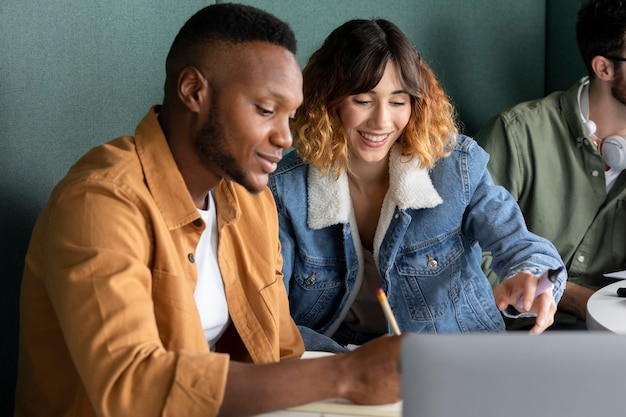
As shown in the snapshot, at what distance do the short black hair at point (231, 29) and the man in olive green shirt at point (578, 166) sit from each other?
1.48 metres

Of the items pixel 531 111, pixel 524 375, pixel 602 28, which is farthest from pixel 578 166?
pixel 524 375

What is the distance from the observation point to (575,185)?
2.88 metres

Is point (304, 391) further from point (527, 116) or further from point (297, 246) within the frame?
point (527, 116)

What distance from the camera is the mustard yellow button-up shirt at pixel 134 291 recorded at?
1.25 m

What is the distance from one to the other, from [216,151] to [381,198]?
819 millimetres

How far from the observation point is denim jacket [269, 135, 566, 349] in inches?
86.2

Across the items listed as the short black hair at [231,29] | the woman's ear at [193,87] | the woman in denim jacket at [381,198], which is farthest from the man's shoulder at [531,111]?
the woman's ear at [193,87]

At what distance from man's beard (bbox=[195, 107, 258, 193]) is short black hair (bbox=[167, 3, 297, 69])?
0.39ft

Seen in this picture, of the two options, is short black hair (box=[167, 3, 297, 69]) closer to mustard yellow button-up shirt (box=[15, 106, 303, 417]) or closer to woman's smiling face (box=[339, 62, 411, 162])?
mustard yellow button-up shirt (box=[15, 106, 303, 417])

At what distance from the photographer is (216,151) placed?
153 cm

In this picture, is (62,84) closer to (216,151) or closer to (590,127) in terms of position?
(216,151)

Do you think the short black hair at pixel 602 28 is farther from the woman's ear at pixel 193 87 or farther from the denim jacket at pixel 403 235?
the woman's ear at pixel 193 87

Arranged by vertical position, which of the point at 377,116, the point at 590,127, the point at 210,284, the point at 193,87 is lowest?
the point at 590,127

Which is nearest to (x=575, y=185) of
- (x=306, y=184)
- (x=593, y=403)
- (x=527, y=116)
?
(x=527, y=116)
